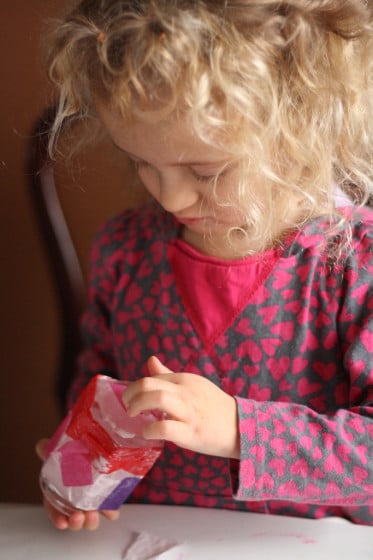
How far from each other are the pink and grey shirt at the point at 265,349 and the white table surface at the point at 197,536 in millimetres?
31

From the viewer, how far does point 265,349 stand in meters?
0.87

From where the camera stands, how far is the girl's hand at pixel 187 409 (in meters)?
0.71

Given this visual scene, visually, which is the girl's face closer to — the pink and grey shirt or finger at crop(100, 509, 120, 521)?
the pink and grey shirt

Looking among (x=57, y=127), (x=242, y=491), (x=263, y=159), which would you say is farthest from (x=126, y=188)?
(x=242, y=491)

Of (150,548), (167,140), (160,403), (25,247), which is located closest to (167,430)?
(160,403)

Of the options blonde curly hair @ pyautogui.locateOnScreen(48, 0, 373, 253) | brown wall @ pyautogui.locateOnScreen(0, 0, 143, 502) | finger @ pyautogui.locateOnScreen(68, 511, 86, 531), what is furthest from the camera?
brown wall @ pyautogui.locateOnScreen(0, 0, 143, 502)

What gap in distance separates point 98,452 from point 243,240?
28cm

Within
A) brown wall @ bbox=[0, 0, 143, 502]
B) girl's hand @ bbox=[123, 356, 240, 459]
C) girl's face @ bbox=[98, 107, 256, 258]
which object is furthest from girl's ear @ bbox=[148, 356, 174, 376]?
brown wall @ bbox=[0, 0, 143, 502]

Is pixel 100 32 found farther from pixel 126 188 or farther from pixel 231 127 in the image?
pixel 126 188

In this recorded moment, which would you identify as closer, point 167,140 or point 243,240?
point 167,140

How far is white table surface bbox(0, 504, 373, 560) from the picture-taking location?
771 millimetres

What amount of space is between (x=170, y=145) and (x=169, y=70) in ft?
0.24

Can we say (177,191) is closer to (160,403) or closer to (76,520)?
(160,403)

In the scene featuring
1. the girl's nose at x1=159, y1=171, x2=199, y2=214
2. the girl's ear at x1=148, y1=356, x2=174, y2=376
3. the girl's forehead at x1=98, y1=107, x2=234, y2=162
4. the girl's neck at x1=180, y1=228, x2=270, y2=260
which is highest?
the girl's forehead at x1=98, y1=107, x2=234, y2=162
